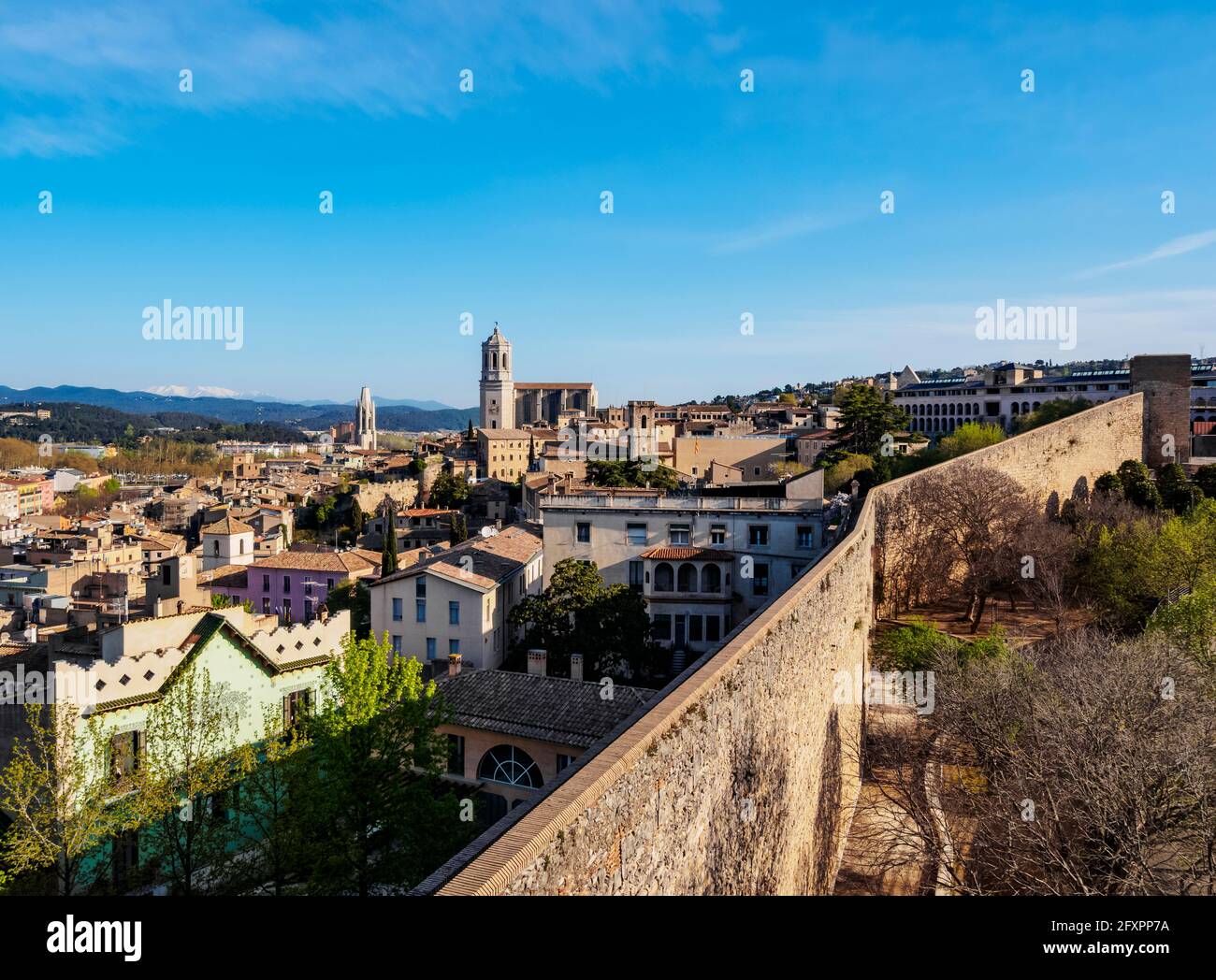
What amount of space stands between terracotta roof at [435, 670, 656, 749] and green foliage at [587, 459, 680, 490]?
96.6 feet

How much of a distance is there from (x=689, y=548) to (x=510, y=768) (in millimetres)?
16400

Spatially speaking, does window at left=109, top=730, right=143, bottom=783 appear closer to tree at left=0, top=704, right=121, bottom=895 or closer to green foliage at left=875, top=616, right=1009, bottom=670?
tree at left=0, top=704, right=121, bottom=895

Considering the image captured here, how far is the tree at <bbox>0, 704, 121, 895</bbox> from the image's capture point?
10.2 m

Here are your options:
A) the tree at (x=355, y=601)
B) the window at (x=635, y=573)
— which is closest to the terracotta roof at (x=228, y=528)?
the tree at (x=355, y=601)

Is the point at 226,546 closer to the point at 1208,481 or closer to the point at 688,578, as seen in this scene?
the point at 688,578

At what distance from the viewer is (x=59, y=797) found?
1052 centimetres

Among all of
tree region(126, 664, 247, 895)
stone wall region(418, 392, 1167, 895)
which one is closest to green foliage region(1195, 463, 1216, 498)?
stone wall region(418, 392, 1167, 895)

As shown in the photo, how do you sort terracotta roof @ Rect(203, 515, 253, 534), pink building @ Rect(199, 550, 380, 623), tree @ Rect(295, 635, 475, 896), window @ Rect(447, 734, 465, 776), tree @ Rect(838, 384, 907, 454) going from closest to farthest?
tree @ Rect(295, 635, 475, 896), window @ Rect(447, 734, 465, 776), pink building @ Rect(199, 550, 380, 623), tree @ Rect(838, 384, 907, 454), terracotta roof @ Rect(203, 515, 253, 534)

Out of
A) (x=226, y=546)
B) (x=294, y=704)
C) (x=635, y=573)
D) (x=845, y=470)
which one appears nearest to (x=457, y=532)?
(x=226, y=546)
